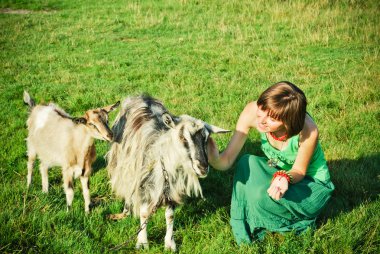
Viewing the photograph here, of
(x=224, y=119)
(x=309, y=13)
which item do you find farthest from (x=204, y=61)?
(x=309, y=13)

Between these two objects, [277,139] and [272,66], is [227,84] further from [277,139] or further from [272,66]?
[277,139]

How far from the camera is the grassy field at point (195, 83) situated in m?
3.71

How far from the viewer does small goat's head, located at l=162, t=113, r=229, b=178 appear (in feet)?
10.5

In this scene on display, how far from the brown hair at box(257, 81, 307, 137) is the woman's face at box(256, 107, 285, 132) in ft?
0.14

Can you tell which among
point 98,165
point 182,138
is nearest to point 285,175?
point 182,138

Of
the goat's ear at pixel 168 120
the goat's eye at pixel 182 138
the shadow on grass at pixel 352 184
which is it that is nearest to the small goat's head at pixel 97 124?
the goat's ear at pixel 168 120

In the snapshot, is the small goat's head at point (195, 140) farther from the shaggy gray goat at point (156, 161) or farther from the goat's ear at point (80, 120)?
the goat's ear at point (80, 120)

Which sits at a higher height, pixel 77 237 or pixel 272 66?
pixel 272 66

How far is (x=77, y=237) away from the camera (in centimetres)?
344

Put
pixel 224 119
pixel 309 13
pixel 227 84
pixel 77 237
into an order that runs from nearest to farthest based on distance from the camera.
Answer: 1. pixel 77 237
2. pixel 224 119
3. pixel 227 84
4. pixel 309 13

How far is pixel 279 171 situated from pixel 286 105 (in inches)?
25.6

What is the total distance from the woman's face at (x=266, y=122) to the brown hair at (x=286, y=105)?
44 millimetres

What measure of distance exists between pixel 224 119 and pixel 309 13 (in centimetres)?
787

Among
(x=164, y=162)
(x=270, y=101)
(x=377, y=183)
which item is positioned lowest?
(x=377, y=183)
